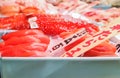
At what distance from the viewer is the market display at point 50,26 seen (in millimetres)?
1229

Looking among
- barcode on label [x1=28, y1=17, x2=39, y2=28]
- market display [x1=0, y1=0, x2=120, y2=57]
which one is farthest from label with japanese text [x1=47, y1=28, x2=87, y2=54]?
barcode on label [x1=28, y1=17, x2=39, y2=28]

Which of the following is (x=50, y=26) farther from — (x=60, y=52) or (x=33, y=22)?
(x=60, y=52)

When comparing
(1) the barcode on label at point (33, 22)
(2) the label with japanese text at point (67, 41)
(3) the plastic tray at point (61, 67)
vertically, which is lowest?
(3) the plastic tray at point (61, 67)

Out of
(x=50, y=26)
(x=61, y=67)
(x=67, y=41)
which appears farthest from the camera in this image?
(x=50, y=26)

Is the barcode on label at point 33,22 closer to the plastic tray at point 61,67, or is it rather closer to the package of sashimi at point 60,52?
the package of sashimi at point 60,52

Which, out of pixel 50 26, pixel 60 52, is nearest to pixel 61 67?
pixel 60 52

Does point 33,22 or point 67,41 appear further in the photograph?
point 33,22

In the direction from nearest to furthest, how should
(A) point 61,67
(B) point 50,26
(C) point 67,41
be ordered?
(A) point 61,67 → (C) point 67,41 → (B) point 50,26

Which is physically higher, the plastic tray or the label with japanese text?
the label with japanese text

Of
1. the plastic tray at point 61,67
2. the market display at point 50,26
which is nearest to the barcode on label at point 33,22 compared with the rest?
the market display at point 50,26

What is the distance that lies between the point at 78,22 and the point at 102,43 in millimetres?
310

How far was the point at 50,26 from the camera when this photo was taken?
1.48 meters

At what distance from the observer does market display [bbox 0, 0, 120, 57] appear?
123 centimetres

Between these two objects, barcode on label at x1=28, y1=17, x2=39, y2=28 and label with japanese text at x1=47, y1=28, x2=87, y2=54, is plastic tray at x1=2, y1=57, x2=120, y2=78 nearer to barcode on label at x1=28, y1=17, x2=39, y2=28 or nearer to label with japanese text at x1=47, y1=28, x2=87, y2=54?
label with japanese text at x1=47, y1=28, x2=87, y2=54
